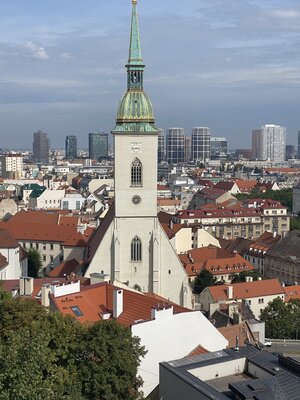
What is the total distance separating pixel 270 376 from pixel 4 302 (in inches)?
471

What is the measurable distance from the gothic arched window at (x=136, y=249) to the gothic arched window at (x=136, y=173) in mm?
4040

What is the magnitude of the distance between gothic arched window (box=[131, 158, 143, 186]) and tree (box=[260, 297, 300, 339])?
14810 millimetres

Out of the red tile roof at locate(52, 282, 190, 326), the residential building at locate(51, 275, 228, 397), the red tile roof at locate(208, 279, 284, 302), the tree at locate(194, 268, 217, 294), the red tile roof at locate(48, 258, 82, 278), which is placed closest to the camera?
the residential building at locate(51, 275, 228, 397)

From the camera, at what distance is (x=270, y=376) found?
79.6 feet

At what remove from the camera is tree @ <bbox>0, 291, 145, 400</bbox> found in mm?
22484

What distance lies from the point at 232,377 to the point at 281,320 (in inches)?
1013

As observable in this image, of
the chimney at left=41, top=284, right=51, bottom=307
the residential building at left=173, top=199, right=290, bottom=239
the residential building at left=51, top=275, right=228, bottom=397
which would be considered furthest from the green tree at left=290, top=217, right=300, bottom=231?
the chimney at left=41, top=284, right=51, bottom=307

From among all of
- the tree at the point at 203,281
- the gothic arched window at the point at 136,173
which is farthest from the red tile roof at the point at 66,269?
the tree at the point at 203,281

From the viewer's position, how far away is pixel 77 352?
25.9 m

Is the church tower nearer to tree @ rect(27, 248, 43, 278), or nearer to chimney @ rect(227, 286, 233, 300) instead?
chimney @ rect(227, 286, 233, 300)

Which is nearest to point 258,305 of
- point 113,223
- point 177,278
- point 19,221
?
point 177,278

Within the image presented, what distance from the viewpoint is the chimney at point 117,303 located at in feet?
107

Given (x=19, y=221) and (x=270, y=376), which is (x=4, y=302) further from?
(x=19, y=221)

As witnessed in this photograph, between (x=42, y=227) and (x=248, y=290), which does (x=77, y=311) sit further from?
(x=42, y=227)
